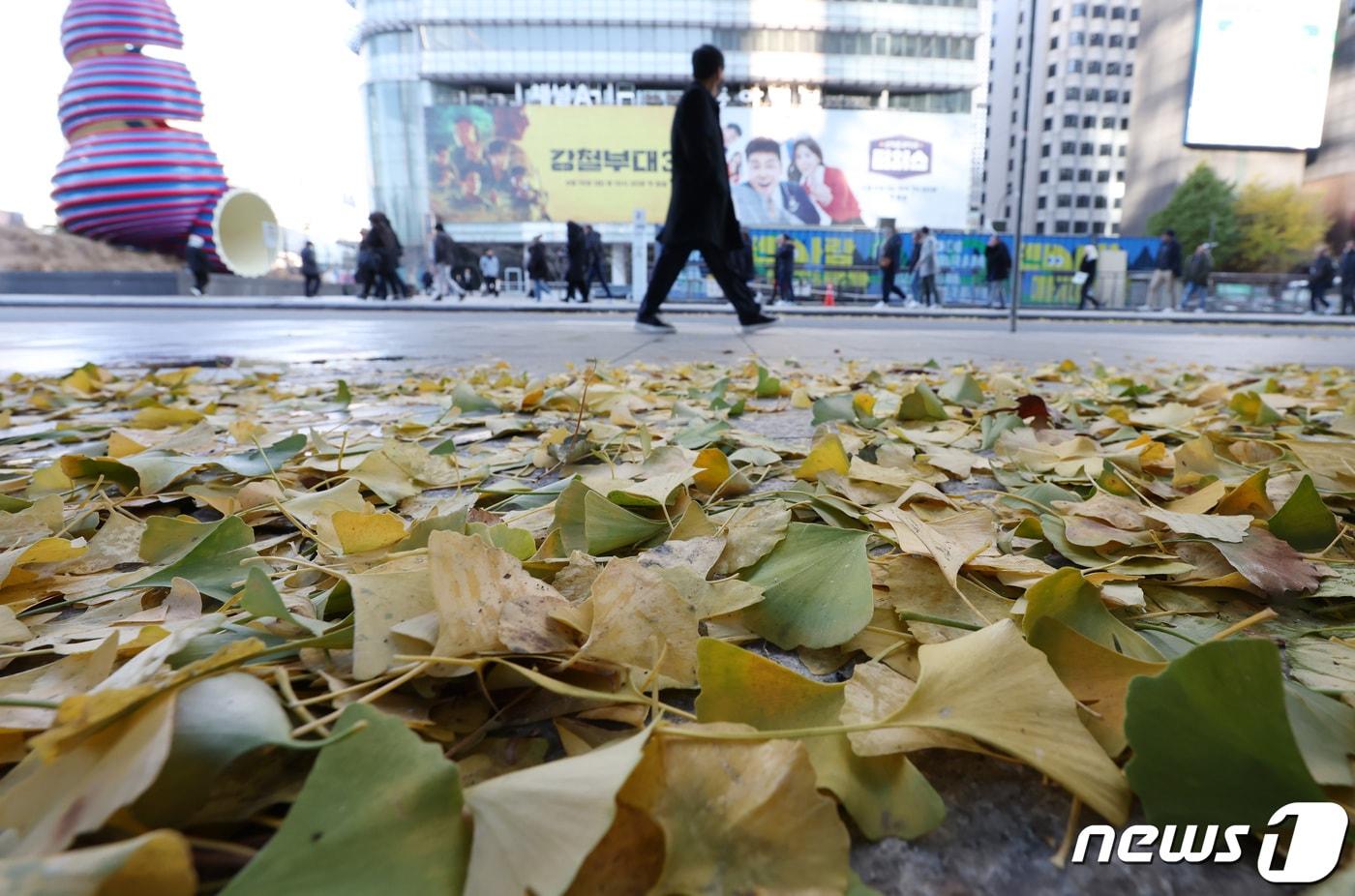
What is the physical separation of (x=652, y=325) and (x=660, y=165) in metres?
30.4

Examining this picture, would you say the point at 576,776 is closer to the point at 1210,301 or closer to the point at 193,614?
the point at 193,614

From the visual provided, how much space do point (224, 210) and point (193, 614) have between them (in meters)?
23.6

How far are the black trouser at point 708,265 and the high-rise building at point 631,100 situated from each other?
29981 millimetres

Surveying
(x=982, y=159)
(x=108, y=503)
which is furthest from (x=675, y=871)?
(x=982, y=159)

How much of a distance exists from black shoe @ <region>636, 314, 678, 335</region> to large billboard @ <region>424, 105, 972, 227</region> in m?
29.5

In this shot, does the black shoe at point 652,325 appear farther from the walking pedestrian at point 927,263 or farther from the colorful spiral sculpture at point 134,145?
the colorful spiral sculpture at point 134,145

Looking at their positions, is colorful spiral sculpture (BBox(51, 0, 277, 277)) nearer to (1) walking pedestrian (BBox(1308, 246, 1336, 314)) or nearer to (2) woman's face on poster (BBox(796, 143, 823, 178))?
(2) woman's face on poster (BBox(796, 143, 823, 178))

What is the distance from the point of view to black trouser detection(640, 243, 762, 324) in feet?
16.5

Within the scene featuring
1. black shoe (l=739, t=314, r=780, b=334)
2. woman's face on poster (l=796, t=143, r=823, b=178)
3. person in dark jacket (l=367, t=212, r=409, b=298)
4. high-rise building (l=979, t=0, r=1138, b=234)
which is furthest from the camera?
high-rise building (l=979, t=0, r=1138, b=234)

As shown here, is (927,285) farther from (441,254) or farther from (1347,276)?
(441,254)

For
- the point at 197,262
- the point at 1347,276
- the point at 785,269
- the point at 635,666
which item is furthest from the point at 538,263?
the point at 1347,276

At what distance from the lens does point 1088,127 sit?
181 ft

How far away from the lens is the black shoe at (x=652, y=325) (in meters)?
5.60

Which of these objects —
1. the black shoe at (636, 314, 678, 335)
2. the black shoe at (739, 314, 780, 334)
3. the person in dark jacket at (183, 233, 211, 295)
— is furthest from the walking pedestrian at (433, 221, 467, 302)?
the black shoe at (739, 314, 780, 334)
